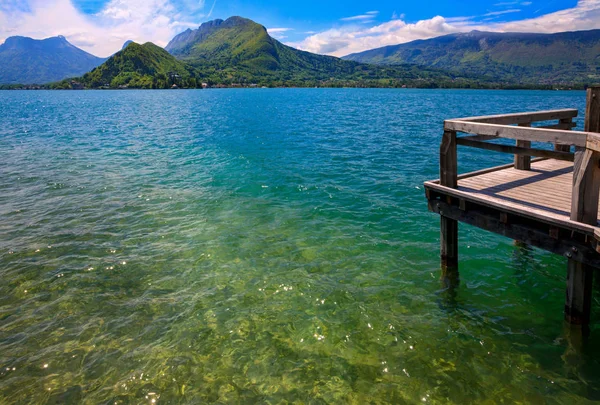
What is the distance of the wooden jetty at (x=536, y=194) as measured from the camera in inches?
310

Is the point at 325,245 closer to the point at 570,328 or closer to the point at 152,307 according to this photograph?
the point at 152,307

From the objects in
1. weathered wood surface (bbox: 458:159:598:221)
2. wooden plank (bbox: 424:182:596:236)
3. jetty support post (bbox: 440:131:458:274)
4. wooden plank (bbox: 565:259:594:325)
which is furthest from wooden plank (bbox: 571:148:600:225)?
jetty support post (bbox: 440:131:458:274)

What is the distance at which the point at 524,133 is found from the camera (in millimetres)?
8883

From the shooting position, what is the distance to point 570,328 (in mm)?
9586

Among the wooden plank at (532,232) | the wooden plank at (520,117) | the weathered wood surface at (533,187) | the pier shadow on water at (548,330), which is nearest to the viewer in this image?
the wooden plank at (532,232)

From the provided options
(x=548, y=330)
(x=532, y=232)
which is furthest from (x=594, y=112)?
(x=548, y=330)

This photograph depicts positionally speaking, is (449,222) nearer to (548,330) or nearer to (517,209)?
(517,209)

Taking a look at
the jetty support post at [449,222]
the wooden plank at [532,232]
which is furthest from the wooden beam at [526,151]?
the wooden plank at [532,232]

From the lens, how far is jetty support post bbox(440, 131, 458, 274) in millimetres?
10828

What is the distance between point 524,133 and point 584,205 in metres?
2.06

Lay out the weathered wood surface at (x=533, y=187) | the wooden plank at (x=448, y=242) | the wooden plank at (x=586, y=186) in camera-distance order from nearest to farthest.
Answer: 1. the wooden plank at (x=586, y=186)
2. the weathered wood surface at (x=533, y=187)
3. the wooden plank at (x=448, y=242)

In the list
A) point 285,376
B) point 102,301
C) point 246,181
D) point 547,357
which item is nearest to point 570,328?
point 547,357

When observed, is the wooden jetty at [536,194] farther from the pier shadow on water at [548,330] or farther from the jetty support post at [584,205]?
the pier shadow on water at [548,330]

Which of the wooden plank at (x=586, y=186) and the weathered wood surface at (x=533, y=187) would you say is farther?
the weathered wood surface at (x=533, y=187)
